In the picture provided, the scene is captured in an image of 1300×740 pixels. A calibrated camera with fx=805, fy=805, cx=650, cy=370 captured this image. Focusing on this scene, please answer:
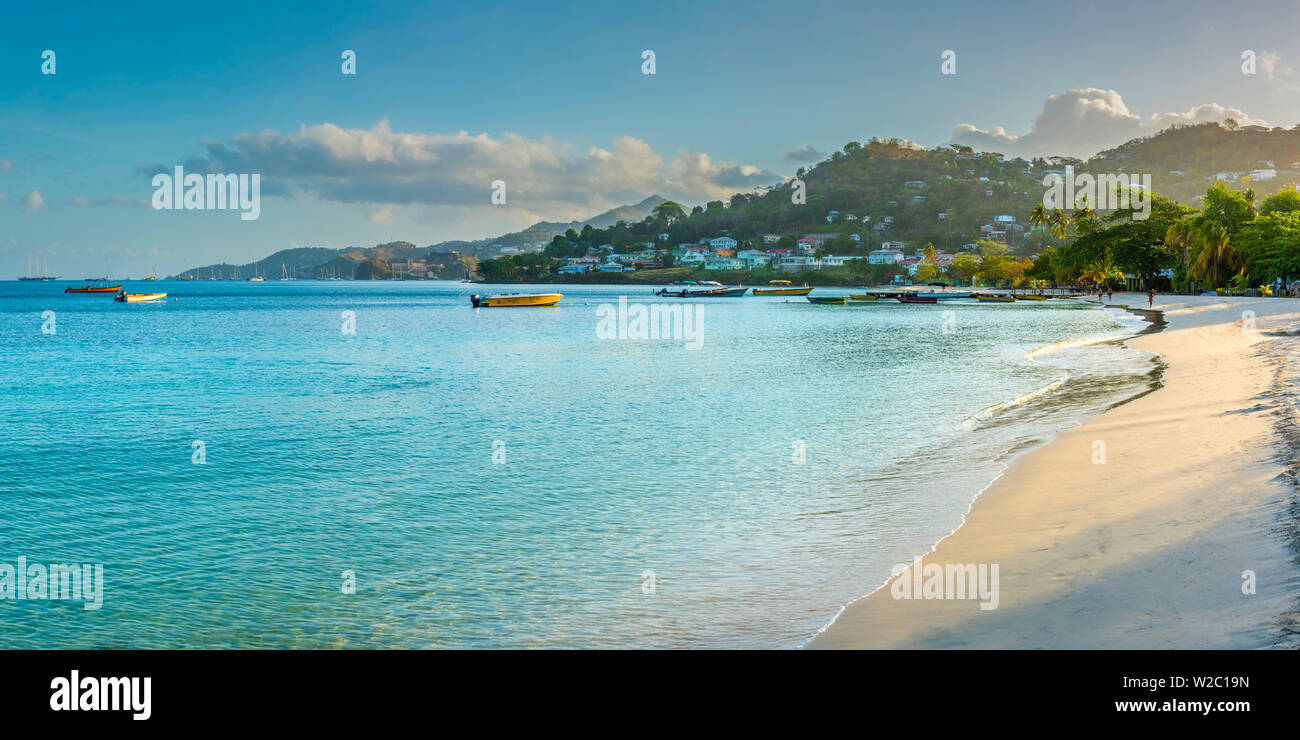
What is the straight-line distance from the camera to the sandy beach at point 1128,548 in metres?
6.57

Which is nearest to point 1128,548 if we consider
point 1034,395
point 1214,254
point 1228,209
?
point 1034,395

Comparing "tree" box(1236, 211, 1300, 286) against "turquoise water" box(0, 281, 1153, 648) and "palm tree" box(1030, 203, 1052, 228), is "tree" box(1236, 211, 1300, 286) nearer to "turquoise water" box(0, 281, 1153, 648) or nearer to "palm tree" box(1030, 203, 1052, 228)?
"palm tree" box(1030, 203, 1052, 228)

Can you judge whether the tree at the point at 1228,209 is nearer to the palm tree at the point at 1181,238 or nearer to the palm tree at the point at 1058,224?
the palm tree at the point at 1181,238

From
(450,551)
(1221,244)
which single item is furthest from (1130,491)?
(1221,244)

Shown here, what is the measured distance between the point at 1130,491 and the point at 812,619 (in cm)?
601

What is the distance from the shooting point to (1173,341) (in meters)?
38.1

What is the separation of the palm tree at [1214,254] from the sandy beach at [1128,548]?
313 ft

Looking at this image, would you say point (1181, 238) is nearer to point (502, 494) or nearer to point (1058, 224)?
point (1058, 224)

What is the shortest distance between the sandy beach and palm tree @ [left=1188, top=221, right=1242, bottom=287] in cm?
9551

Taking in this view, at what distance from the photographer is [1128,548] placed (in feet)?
28.4

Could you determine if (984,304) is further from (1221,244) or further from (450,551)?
(450,551)

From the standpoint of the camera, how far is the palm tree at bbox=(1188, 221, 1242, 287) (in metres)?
93.6

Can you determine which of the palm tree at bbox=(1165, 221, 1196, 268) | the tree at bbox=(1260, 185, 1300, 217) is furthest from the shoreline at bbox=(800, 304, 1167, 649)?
the tree at bbox=(1260, 185, 1300, 217)

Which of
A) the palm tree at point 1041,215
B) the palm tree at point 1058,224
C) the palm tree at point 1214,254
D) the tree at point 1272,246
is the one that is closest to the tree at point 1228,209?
the palm tree at point 1214,254
